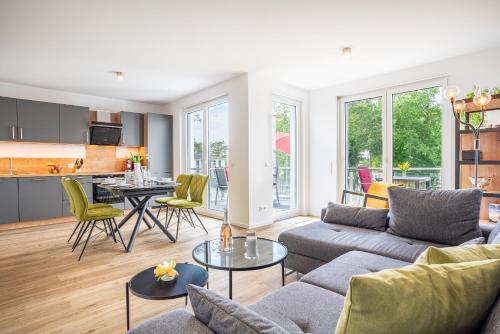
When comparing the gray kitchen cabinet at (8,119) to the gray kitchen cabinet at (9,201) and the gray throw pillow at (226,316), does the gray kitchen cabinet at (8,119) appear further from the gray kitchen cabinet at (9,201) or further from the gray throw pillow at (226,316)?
the gray throw pillow at (226,316)

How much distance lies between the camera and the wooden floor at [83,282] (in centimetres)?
200

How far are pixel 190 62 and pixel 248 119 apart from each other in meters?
1.23

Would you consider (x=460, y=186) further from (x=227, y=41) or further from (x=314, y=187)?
(x=227, y=41)

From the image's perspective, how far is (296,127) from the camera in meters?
5.66

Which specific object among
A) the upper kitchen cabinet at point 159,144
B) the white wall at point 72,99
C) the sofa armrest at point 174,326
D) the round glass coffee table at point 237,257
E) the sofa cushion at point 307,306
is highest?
the white wall at point 72,99

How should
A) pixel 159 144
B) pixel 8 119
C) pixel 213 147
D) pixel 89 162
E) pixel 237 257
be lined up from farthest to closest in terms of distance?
1. pixel 159 144
2. pixel 89 162
3. pixel 213 147
4. pixel 8 119
5. pixel 237 257

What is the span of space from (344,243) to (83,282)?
239cm

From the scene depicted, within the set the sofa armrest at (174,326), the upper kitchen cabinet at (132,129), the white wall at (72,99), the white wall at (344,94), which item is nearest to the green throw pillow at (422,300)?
the sofa armrest at (174,326)

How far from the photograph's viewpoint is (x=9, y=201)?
185 inches

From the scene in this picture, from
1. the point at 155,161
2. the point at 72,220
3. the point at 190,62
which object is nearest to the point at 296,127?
the point at 190,62

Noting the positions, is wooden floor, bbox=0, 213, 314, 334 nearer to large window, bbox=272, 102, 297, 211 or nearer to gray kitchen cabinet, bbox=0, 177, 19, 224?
gray kitchen cabinet, bbox=0, 177, 19, 224

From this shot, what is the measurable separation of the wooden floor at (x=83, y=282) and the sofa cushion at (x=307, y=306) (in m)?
0.93

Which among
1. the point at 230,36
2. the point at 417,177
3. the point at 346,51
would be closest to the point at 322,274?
the point at 230,36

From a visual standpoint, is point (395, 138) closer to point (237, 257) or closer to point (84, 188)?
point (237, 257)
